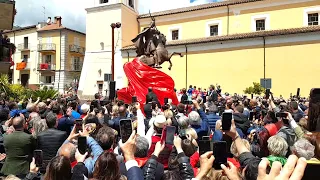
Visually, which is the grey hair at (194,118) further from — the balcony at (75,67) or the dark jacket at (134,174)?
the balcony at (75,67)

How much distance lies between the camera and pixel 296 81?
2595cm

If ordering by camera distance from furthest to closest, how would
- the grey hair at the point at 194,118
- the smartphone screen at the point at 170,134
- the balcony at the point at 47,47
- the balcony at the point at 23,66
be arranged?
1. the balcony at the point at 23,66
2. the balcony at the point at 47,47
3. the grey hair at the point at 194,118
4. the smartphone screen at the point at 170,134

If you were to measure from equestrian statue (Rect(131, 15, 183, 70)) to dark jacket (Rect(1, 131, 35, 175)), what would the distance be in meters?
11.3

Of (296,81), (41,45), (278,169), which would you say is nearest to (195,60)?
(296,81)

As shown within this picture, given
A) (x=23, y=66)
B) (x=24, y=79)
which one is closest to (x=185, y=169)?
(x=23, y=66)

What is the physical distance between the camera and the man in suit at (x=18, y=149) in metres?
4.65

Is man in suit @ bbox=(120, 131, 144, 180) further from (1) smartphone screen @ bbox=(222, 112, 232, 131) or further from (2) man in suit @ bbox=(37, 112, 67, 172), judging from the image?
(2) man in suit @ bbox=(37, 112, 67, 172)

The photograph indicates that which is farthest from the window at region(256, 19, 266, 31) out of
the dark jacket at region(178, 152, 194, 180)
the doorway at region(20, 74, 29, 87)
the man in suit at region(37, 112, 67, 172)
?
the doorway at region(20, 74, 29, 87)

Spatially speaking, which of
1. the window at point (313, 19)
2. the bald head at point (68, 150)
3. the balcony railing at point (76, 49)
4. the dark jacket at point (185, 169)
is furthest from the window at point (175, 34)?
the dark jacket at point (185, 169)

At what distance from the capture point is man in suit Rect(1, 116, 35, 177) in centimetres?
465

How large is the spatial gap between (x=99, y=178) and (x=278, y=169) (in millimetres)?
1377

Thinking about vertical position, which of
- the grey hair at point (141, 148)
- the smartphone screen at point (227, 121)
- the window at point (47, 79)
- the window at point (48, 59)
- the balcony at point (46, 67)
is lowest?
the grey hair at point (141, 148)

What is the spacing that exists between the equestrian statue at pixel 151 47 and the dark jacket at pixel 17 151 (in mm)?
11291

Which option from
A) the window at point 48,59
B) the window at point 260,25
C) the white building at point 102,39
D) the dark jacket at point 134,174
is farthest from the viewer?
the window at point 48,59
